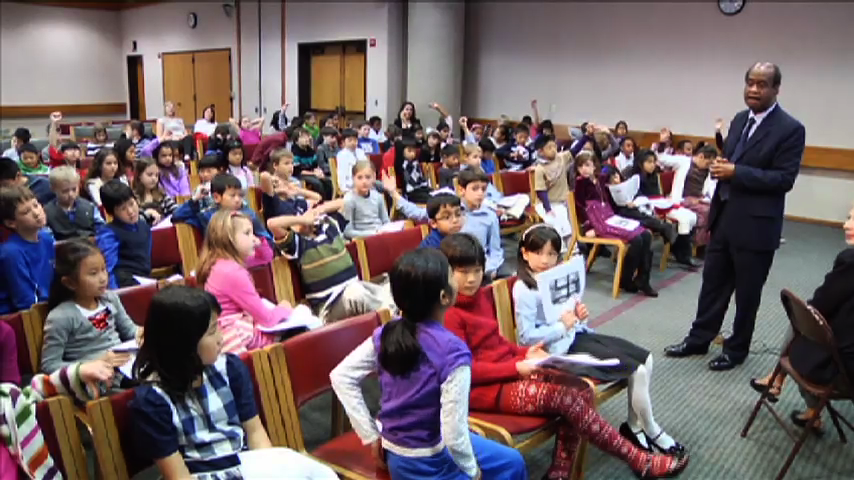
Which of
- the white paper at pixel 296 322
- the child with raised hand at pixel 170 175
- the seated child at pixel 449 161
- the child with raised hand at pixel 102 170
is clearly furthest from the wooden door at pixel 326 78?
the white paper at pixel 296 322

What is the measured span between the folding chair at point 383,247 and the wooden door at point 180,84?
43.8 ft

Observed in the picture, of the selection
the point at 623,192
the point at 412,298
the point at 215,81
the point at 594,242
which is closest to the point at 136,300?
the point at 412,298

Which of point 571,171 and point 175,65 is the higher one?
point 175,65

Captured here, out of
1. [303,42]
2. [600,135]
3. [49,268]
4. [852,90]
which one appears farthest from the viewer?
[303,42]

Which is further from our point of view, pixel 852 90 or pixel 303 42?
pixel 303 42

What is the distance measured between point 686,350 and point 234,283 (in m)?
2.65

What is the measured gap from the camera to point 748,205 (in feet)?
11.2

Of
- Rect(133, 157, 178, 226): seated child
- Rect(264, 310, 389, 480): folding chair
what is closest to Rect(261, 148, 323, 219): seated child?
Rect(133, 157, 178, 226): seated child

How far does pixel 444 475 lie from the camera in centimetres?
177

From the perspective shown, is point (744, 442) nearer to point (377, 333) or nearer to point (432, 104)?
point (377, 333)

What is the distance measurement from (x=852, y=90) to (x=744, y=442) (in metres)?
6.96

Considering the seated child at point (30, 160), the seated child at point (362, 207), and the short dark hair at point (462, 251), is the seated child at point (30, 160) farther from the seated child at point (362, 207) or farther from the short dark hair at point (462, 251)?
the short dark hair at point (462, 251)

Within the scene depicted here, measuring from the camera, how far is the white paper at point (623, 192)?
549cm

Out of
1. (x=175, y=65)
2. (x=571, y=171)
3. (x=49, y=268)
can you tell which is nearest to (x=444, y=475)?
(x=49, y=268)
